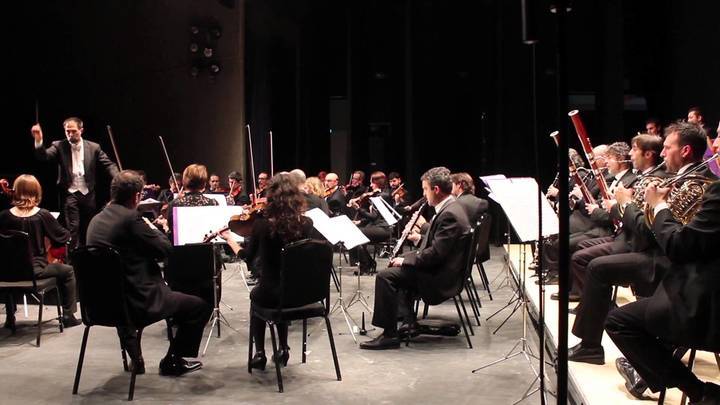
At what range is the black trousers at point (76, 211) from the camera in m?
6.83

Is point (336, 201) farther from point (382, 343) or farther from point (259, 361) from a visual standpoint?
→ point (259, 361)

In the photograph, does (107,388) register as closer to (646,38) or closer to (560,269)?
(560,269)

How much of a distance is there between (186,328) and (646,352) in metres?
2.68

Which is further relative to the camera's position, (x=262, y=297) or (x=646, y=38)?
(x=646, y=38)

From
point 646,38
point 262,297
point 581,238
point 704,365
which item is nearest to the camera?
point 704,365

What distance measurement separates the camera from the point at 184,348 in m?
4.45

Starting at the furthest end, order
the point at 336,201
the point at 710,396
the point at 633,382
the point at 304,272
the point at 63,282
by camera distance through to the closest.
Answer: the point at 336,201 → the point at 63,282 → the point at 304,272 → the point at 633,382 → the point at 710,396

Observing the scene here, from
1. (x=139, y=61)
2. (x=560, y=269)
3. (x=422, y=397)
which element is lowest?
(x=422, y=397)

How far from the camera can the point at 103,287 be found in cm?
397

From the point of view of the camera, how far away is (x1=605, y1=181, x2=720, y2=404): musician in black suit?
106 inches

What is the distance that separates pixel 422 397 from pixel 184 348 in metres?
1.52

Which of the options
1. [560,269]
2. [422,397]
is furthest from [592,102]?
[560,269]

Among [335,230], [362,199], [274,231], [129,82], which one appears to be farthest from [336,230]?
[129,82]

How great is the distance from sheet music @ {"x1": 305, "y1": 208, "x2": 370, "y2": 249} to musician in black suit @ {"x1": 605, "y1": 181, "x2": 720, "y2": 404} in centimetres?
239
